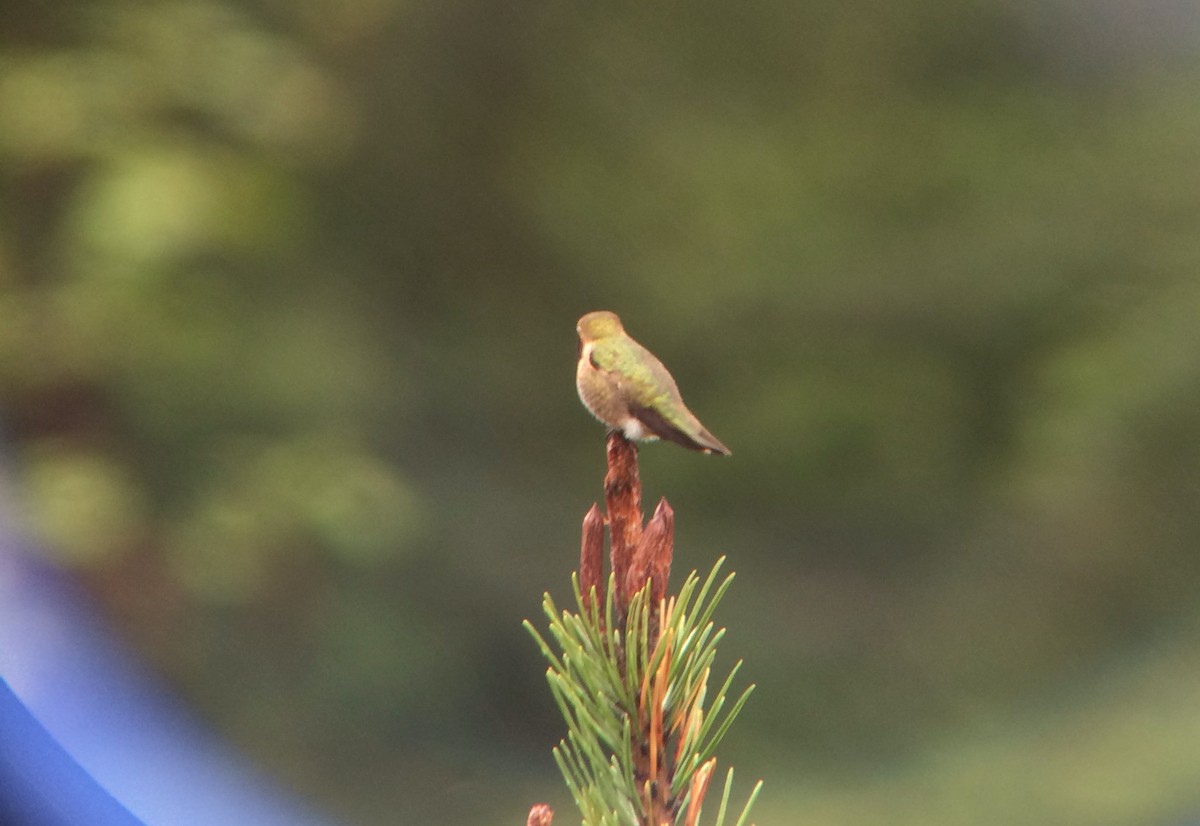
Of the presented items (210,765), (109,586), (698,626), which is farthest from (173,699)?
(698,626)

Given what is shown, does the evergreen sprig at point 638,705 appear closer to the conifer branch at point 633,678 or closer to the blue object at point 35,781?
the conifer branch at point 633,678

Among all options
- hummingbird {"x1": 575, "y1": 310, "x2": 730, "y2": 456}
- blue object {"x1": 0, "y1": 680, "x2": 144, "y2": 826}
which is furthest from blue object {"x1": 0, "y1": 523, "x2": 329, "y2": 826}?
hummingbird {"x1": 575, "y1": 310, "x2": 730, "y2": 456}

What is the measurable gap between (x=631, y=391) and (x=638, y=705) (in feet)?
0.50

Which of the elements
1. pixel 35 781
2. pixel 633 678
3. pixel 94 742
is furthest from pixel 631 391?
pixel 94 742

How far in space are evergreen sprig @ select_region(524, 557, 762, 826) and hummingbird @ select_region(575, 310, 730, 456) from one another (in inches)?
4.0

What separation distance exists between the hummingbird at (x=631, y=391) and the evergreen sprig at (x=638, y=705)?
0.10 metres

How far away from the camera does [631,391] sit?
A: 0.50 meters

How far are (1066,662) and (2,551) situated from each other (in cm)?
172

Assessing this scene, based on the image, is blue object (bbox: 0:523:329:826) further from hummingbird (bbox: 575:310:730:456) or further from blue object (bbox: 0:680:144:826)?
hummingbird (bbox: 575:310:730:456)

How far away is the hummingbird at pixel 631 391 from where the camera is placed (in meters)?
0.50

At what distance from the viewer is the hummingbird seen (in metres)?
0.50

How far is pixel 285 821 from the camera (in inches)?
54.2

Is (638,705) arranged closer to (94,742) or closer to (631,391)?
(631,391)

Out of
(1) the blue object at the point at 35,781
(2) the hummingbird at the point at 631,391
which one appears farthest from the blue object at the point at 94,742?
(2) the hummingbird at the point at 631,391
